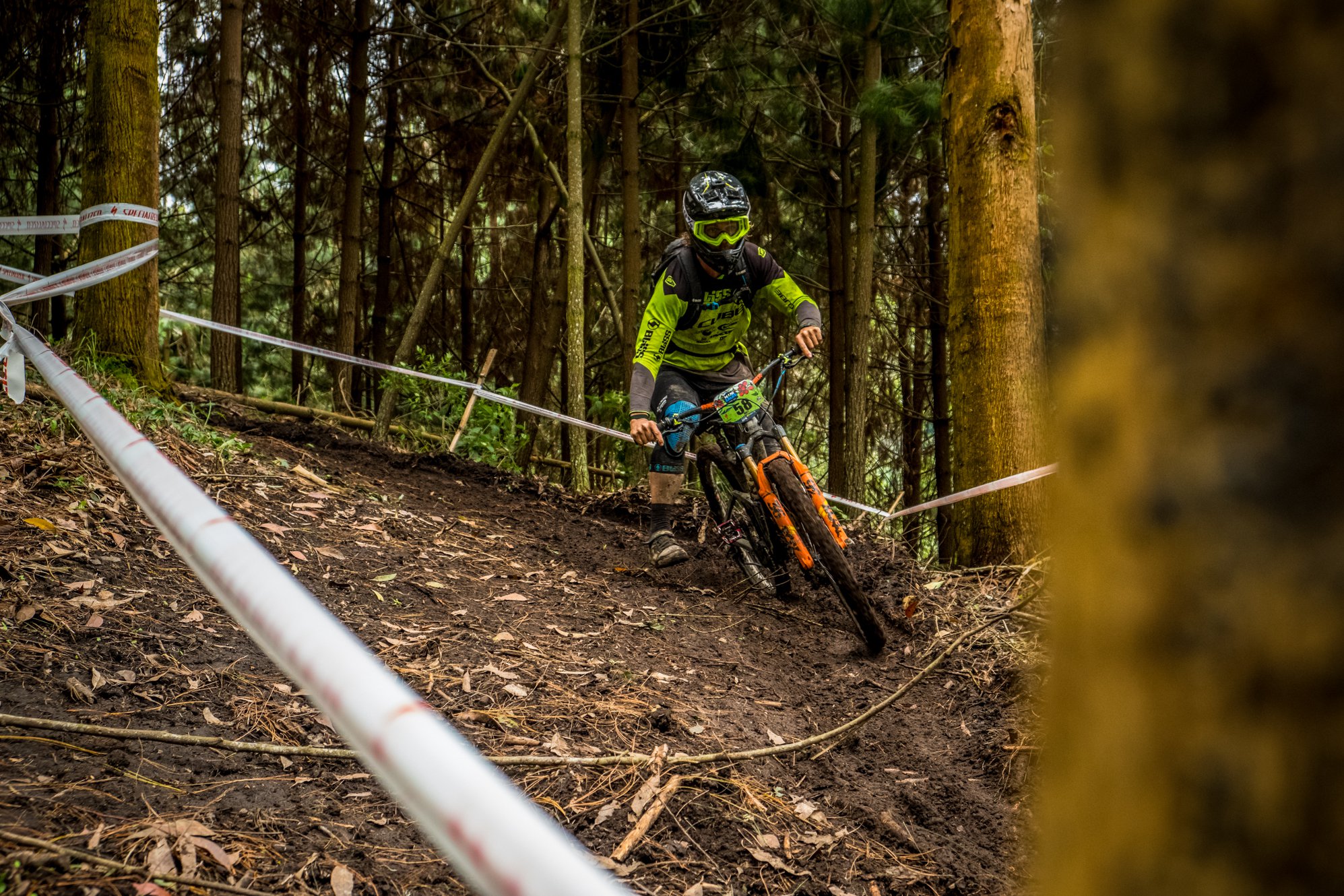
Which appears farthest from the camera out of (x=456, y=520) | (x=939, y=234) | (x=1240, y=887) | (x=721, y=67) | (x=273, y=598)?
(x=939, y=234)

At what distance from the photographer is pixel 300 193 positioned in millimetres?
15602

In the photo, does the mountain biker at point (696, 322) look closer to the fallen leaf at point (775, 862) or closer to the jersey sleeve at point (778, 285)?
the jersey sleeve at point (778, 285)

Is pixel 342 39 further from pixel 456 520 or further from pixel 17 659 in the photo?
pixel 17 659

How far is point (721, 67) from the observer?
12.9 m

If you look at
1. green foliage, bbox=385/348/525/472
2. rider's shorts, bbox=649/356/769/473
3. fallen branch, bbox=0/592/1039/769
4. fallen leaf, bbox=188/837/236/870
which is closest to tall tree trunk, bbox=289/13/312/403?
green foliage, bbox=385/348/525/472

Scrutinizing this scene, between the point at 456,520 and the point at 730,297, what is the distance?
8.95 ft

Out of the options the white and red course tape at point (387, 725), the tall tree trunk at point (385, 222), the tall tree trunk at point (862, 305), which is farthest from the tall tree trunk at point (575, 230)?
the white and red course tape at point (387, 725)

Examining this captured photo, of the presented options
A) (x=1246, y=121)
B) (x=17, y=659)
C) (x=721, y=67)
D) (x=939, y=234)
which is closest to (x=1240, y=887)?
(x=1246, y=121)

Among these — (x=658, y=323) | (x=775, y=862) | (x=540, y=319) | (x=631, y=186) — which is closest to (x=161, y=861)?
(x=775, y=862)

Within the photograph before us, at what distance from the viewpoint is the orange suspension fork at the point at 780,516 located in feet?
16.3

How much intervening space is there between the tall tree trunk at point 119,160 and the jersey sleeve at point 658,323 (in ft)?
11.6

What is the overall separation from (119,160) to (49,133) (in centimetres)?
817

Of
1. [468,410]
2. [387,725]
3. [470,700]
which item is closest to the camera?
[387,725]

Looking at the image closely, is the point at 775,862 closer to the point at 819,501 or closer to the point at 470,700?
the point at 470,700
